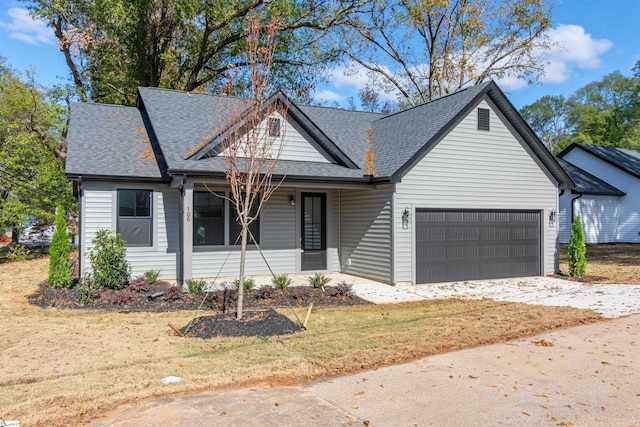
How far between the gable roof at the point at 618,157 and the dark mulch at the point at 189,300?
23.6m

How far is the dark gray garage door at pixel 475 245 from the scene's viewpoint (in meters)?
13.1

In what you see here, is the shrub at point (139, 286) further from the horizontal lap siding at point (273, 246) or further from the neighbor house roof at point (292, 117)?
the horizontal lap siding at point (273, 246)

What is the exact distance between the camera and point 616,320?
8633 mm

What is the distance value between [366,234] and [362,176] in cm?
173

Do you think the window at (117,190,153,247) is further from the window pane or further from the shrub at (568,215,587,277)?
the shrub at (568,215,587,277)

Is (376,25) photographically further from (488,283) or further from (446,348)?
(446,348)

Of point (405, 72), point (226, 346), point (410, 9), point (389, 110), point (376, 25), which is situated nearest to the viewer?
point (226, 346)

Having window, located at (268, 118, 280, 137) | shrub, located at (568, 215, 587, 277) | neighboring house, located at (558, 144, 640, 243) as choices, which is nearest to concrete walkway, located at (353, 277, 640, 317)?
shrub, located at (568, 215, 587, 277)

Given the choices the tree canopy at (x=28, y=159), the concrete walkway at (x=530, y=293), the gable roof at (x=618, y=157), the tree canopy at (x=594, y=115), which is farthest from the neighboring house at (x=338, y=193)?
the tree canopy at (x=594, y=115)

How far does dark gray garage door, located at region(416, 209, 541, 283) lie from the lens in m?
13.1

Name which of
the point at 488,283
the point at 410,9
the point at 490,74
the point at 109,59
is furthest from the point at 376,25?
the point at 488,283

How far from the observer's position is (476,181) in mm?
13789

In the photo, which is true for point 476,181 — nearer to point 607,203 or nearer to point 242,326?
point 242,326

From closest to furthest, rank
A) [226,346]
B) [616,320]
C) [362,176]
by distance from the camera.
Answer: [226,346] → [616,320] → [362,176]
